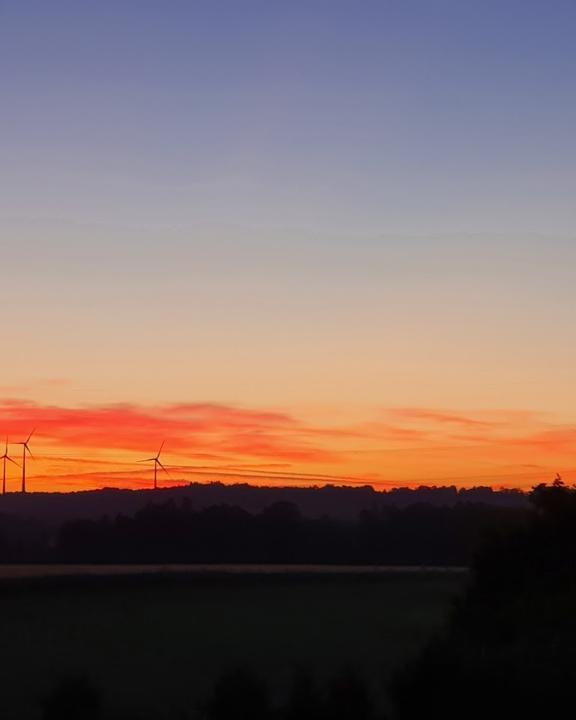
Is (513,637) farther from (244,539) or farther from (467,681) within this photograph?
(244,539)

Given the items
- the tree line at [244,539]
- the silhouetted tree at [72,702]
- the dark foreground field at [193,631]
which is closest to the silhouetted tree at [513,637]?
the dark foreground field at [193,631]

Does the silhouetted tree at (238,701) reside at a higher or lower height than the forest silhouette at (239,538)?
lower

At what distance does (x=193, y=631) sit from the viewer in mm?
44875

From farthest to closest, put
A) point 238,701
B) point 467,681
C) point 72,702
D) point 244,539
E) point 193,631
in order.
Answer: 1. point 244,539
2. point 193,631
3. point 467,681
4. point 72,702
5. point 238,701

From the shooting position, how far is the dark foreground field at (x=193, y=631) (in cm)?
2888

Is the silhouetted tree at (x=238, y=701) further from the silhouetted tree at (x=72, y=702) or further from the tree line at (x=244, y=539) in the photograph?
the tree line at (x=244, y=539)

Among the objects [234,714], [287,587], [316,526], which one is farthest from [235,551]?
[234,714]

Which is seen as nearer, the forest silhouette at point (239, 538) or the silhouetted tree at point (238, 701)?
the silhouetted tree at point (238, 701)

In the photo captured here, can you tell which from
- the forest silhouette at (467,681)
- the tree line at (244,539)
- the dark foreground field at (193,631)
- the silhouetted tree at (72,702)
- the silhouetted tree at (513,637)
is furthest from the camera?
the tree line at (244,539)

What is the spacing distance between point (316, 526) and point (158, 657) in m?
65.3

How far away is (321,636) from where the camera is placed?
43.8 metres

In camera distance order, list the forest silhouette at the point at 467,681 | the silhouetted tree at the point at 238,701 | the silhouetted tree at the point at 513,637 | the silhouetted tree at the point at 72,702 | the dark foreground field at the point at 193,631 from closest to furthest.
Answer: the silhouetted tree at the point at 238,701 → the forest silhouette at the point at 467,681 → the silhouetted tree at the point at 72,702 → the silhouetted tree at the point at 513,637 → the dark foreground field at the point at 193,631

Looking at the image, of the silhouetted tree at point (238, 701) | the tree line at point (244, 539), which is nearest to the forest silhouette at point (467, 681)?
the silhouetted tree at point (238, 701)

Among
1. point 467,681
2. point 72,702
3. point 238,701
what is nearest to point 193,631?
point 72,702
